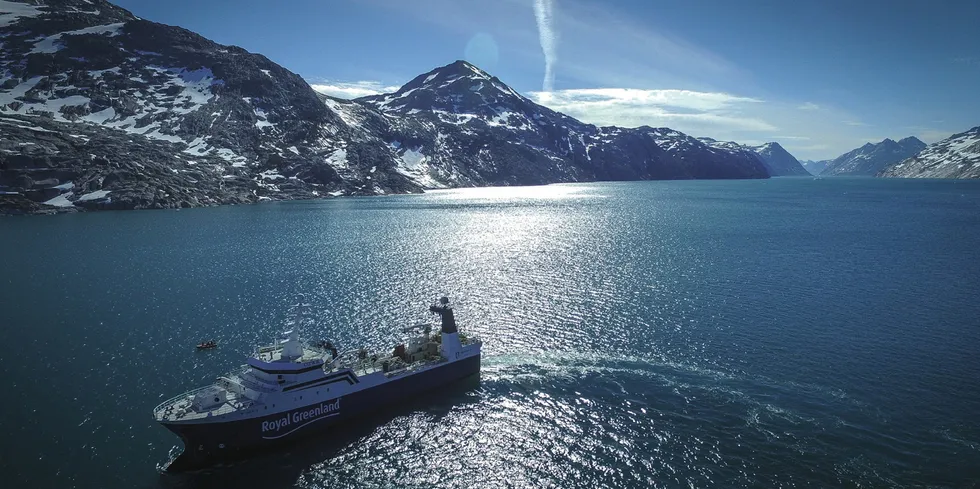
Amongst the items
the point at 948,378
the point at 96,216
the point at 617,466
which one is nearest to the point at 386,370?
the point at 617,466

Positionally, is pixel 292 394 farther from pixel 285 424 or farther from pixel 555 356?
pixel 555 356

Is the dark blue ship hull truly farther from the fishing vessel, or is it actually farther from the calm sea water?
the calm sea water

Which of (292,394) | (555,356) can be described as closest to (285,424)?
(292,394)

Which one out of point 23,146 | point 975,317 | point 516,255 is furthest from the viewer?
point 23,146

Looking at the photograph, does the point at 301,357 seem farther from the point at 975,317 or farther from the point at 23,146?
the point at 23,146

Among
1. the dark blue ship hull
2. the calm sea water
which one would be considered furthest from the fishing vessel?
the calm sea water

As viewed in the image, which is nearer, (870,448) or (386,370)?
(870,448)

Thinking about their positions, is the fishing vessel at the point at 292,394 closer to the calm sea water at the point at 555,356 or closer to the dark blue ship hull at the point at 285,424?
the dark blue ship hull at the point at 285,424

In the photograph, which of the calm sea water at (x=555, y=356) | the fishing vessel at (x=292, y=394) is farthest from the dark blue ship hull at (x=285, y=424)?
the calm sea water at (x=555, y=356)
